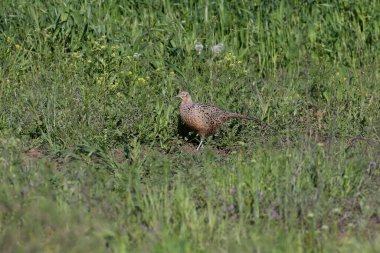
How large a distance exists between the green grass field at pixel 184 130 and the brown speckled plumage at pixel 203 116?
0.15 m

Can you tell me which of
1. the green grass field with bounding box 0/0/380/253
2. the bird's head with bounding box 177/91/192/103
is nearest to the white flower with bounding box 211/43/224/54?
the green grass field with bounding box 0/0/380/253

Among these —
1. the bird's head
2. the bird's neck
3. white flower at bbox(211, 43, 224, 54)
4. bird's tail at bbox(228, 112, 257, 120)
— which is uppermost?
the bird's head

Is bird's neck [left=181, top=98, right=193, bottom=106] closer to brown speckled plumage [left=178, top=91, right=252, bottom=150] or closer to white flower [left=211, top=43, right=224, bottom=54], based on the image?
brown speckled plumage [left=178, top=91, right=252, bottom=150]

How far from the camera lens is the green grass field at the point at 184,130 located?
20.8 feet

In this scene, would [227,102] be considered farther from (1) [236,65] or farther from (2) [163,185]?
(2) [163,185]

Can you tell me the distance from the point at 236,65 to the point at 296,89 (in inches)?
27.7

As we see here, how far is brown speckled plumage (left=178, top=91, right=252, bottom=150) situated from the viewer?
9.10 m

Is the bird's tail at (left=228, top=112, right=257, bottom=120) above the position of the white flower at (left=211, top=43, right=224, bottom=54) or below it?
below

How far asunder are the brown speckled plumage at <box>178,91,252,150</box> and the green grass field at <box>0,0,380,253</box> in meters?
0.15

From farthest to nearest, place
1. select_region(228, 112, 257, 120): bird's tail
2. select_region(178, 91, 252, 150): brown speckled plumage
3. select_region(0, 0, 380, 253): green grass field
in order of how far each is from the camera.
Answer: select_region(228, 112, 257, 120): bird's tail, select_region(178, 91, 252, 150): brown speckled plumage, select_region(0, 0, 380, 253): green grass field

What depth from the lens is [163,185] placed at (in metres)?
7.16

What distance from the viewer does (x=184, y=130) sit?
30.8ft

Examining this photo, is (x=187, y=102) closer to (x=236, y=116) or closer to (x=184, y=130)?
(x=184, y=130)

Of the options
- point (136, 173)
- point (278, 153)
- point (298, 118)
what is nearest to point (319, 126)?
point (298, 118)
